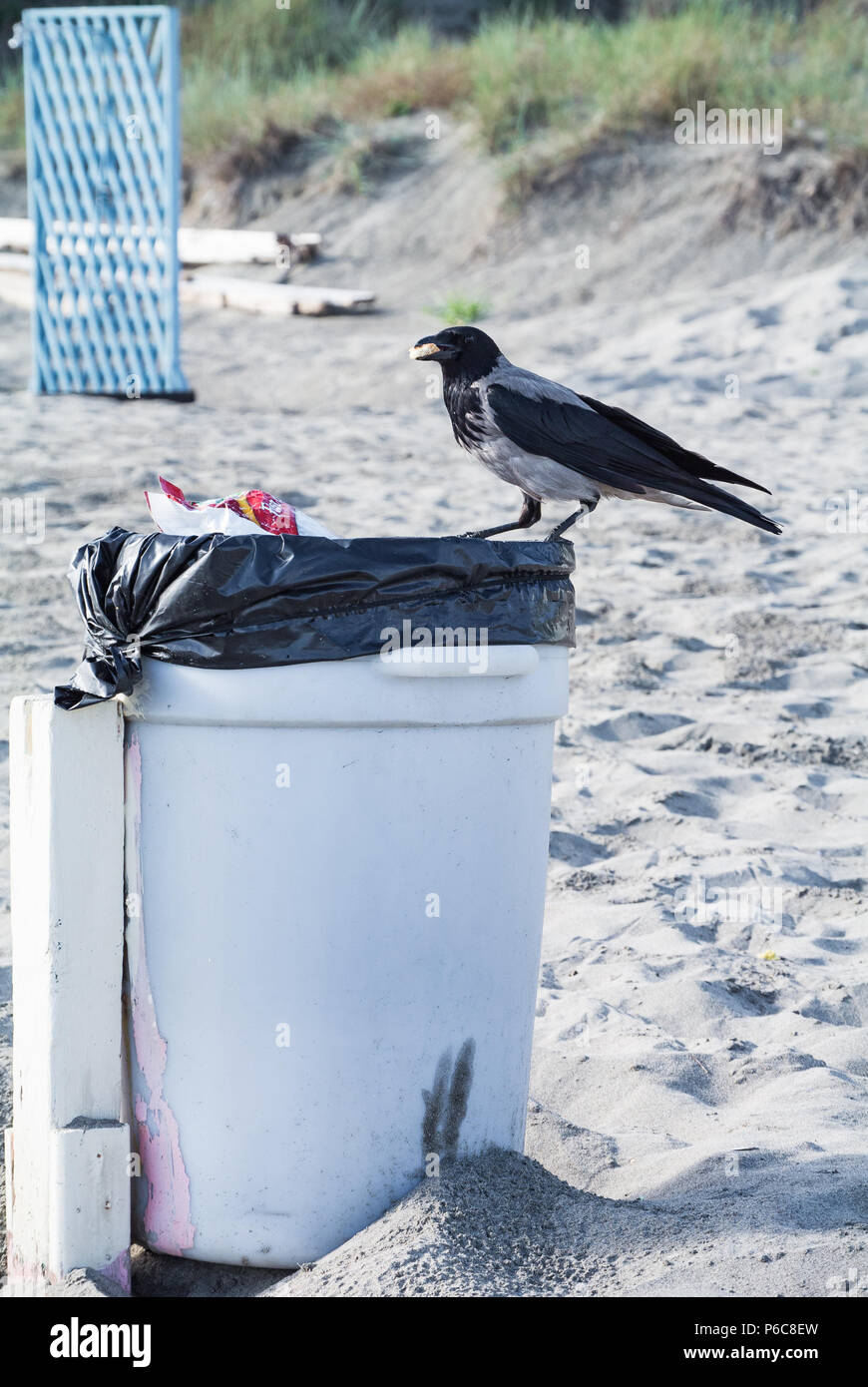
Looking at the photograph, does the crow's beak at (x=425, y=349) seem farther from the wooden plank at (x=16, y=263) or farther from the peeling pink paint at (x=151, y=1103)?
the wooden plank at (x=16, y=263)

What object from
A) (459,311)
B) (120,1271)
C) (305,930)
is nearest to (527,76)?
(459,311)

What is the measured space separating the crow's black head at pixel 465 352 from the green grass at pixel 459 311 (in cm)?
745

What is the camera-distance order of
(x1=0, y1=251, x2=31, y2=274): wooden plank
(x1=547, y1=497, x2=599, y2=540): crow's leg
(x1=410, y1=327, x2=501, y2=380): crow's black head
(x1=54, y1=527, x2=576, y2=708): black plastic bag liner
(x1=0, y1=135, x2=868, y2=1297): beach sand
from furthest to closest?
(x1=0, y1=251, x2=31, y2=274): wooden plank, (x1=410, y1=327, x2=501, y2=380): crow's black head, (x1=547, y1=497, x2=599, y2=540): crow's leg, (x1=0, y1=135, x2=868, y2=1297): beach sand, (x1=54, y1=527, x2=576, y2=708): black plastic bag liner

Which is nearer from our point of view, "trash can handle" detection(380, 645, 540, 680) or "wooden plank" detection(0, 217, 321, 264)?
"trash can handle" detection(380, 645, 540, 680)

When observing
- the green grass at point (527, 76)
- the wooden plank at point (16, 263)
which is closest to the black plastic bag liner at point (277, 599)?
the green grass at point (527, 76)

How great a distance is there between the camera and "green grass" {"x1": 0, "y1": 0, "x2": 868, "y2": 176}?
11.4 metres

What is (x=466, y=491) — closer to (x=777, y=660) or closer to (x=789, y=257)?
(x=777, y=660)

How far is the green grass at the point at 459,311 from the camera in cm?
997

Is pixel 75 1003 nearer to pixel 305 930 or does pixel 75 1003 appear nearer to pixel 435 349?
pixel 305 930

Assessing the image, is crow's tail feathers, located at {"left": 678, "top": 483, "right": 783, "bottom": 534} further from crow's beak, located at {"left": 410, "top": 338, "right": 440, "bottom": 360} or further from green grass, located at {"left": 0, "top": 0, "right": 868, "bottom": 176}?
green grass, located at {"left": 0, "top": 0, "right": 868, "bottom": 176}

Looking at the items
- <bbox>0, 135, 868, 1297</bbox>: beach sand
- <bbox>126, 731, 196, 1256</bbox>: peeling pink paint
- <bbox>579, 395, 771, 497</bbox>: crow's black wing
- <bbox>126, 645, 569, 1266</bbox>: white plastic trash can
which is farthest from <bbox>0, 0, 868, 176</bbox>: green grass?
<bbox>126, 731, 196, 1256</bbox>: peeling pink paint

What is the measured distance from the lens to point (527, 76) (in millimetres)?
12320

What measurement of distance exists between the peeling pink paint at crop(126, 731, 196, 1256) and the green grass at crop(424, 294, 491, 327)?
831 centimetres

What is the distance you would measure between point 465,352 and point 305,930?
1.15 m
